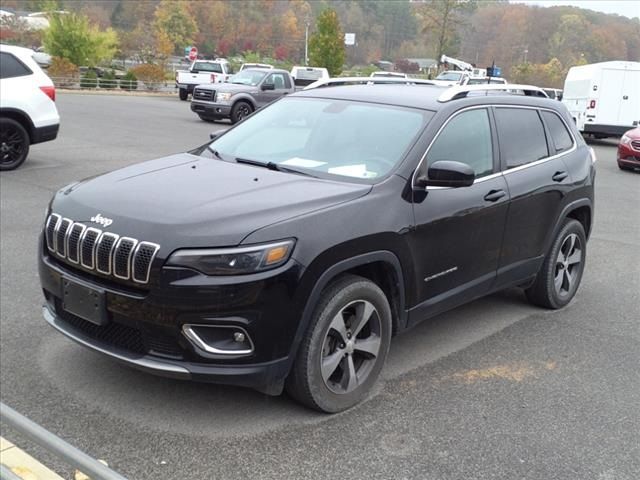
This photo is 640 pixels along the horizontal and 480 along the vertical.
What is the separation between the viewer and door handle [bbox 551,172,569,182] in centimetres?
532

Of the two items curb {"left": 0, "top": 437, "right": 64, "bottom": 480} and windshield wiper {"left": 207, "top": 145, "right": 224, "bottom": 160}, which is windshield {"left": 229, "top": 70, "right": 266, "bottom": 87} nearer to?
windshield wiper {"left": 207, "top": 145, "right": 224, "bottom": 160}

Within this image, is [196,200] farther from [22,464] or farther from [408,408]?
[408,408]

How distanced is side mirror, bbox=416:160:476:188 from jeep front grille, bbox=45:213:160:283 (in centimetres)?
167

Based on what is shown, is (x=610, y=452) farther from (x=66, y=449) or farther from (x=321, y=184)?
(x=66, y=449)

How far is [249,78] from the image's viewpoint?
22.2 meters

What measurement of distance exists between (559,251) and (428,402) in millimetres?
2263

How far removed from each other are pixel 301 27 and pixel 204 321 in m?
120

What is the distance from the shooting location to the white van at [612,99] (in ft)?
72.4

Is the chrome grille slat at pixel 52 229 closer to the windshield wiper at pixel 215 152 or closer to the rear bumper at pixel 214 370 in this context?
the rear bumper at pixel 214 370

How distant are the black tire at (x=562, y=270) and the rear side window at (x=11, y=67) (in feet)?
29.2

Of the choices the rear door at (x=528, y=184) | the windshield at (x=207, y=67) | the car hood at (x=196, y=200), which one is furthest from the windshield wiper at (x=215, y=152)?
the windshield at (x=207, y=67)

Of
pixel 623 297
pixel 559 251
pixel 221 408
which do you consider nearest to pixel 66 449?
pixel 221 408

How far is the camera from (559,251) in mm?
5582

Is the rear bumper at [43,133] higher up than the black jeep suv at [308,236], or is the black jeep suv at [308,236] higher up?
the black jeep suv at [308,236]
